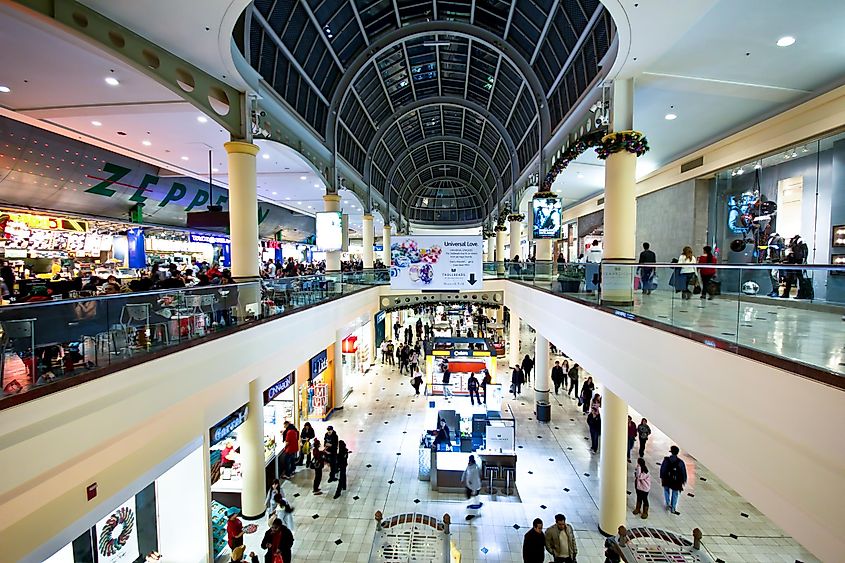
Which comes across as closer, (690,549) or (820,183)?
(690,549)

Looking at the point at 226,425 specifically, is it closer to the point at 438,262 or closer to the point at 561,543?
the point at 561,543

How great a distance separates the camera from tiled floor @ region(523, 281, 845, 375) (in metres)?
3.45

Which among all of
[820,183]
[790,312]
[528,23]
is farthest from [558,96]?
[790,312]

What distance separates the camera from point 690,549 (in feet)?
21.5

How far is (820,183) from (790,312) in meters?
8.25

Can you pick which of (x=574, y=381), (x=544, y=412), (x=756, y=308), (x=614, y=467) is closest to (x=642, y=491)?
(x=614, y=467)

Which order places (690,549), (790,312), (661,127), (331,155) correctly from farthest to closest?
(331,155)
(661,127)
(690,549)
(790,312)

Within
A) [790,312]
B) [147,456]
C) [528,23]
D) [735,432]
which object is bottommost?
[147,456]

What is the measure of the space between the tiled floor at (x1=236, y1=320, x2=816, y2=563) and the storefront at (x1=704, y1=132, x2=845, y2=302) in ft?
19.5

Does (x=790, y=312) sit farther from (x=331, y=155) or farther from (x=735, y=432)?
(x=331, y=155)

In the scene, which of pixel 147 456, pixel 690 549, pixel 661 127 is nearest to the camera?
pixel 147 456

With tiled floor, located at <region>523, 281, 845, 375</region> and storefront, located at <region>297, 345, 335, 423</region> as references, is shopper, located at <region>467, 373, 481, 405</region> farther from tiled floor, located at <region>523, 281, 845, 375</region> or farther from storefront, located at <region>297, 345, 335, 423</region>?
tiled floor, located at <region>523, 281, 845, 375</region>

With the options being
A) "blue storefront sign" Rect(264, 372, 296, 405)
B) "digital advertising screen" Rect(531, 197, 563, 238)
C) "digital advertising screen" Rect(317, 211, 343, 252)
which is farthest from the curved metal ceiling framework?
"blue storefront sign" Rect(264, 372, 296, 405)

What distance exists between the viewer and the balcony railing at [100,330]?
11.7ft
